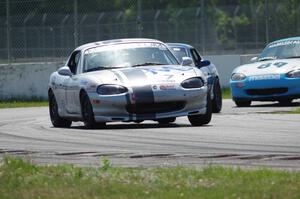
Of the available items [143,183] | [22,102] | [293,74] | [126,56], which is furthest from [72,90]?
[22,102]

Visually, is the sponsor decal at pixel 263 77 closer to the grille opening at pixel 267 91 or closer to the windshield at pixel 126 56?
the grille opening at pixel 267 91

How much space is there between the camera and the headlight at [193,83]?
49.7 ft

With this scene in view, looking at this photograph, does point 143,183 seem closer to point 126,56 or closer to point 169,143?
point 169,143

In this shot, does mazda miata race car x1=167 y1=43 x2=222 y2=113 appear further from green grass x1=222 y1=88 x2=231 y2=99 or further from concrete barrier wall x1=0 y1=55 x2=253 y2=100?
concrete barrier wall x1=0 y1=55 x2=253 y2=100

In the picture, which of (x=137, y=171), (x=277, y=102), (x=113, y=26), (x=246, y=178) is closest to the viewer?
(x=246, y=178)

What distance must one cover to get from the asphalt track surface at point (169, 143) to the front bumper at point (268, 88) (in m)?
3.47

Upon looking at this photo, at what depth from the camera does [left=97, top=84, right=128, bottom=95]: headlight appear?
15008 mm

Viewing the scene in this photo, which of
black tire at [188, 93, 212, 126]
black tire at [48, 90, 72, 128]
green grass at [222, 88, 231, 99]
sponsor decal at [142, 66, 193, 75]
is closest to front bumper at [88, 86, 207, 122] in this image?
black tire at [188, 93, 212, 126]

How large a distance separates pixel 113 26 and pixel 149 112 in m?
14.5

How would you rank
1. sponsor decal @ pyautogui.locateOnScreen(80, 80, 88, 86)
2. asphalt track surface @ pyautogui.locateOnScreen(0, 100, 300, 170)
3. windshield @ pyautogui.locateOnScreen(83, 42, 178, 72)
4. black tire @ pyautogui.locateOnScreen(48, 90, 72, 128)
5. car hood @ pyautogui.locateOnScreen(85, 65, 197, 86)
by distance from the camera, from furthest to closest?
black tire @ pyautogui.locateOnScreen(48, 90, 72, 128)
windshield @ pyautogui.locateOnScreen(83, 42, 178, 72)
sponsor decal @ pyautogui.locateOnScreen(80, 80, 88, 86)
car hood @ pyautogui.locateOnScreen(85, 65, 197, 86)
asphalt track surface @ pyautogui.locateOnScreen(0, 100, 300, 170)

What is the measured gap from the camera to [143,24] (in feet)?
97.5

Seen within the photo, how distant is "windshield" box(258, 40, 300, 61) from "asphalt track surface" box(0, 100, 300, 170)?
484 centimetres

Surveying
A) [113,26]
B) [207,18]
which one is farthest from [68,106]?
[207,18]

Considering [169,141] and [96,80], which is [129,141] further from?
[96,80]
